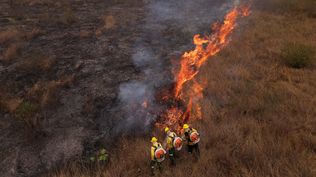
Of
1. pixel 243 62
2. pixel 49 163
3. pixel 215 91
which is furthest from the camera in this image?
pixel 243 62

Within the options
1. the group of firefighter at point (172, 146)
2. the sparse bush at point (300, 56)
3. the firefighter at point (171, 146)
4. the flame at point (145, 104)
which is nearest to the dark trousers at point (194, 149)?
the group of firefighter at point (172, 146)

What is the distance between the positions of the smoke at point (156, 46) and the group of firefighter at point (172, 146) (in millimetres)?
1556

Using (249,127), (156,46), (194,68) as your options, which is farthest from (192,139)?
(156,46)

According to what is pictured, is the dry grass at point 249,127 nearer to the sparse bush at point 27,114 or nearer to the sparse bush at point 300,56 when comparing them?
the sparse bush at point 300,56

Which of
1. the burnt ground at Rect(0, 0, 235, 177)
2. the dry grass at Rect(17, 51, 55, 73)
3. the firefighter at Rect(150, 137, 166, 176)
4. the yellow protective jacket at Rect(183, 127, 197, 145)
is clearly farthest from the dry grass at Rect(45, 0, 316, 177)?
the dry grass at Rect(17, 51, 55, 73)

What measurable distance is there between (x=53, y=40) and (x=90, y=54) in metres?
2.18

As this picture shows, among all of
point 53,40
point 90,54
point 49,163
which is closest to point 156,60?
point 90,54

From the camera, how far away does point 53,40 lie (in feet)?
36.8

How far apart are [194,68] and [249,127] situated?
12.4 feet

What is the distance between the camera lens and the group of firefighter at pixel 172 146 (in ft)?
16.4

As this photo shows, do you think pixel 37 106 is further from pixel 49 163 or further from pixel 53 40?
pixel 53 40

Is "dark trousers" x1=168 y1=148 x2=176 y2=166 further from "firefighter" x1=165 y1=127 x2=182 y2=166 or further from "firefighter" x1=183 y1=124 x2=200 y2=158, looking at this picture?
"firefighter" x1=183 y1=124 x2=200 y2=158

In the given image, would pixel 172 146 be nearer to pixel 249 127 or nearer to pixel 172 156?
pixel 172 156

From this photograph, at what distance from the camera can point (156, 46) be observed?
10859mm
